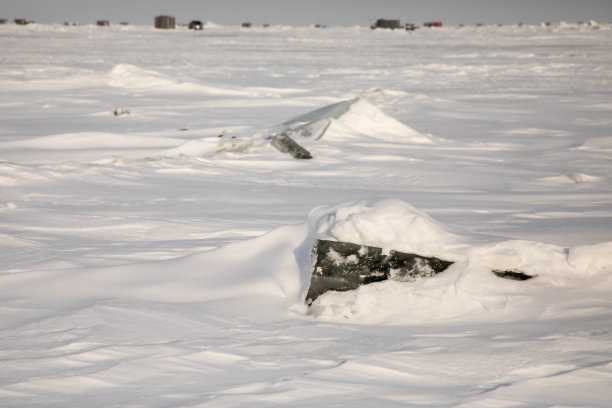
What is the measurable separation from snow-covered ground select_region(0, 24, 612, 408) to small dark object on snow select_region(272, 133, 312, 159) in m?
0.11

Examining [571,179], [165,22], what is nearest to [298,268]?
[571,179]

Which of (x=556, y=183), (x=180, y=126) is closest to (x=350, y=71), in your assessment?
(x=180, y=126)

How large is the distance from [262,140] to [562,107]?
270 inches

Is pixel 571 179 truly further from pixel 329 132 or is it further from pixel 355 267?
pixel 355 267

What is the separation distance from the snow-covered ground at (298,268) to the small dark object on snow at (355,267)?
0.05 m

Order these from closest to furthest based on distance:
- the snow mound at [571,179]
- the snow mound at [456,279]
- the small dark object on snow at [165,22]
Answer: the snow mound at [456,279] → the snow mound at [571,179] → the small dark object on snow at [165,22]

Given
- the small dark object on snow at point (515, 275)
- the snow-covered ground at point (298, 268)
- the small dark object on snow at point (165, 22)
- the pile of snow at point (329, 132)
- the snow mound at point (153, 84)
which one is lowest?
the snow-covered ground at point (298, 268)

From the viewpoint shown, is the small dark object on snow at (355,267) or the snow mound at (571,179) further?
the snow mound at (571,179)

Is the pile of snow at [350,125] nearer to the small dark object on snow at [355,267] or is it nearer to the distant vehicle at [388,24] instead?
the small dark object on snow at [355,267]

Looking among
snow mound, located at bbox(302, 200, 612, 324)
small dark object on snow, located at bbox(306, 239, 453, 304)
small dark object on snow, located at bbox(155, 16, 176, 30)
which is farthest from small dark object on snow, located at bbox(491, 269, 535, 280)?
small dark object on snow, located at bbox(155, 16, 176, 30)

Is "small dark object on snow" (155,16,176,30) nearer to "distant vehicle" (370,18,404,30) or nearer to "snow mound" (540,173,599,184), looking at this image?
"distant vehicle" (370,18,404,30)

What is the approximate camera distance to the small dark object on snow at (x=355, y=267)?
9.98 feet

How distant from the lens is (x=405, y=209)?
10.8 feet

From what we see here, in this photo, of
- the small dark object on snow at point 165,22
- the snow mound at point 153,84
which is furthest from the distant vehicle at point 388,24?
the snow mound at point 153,84
